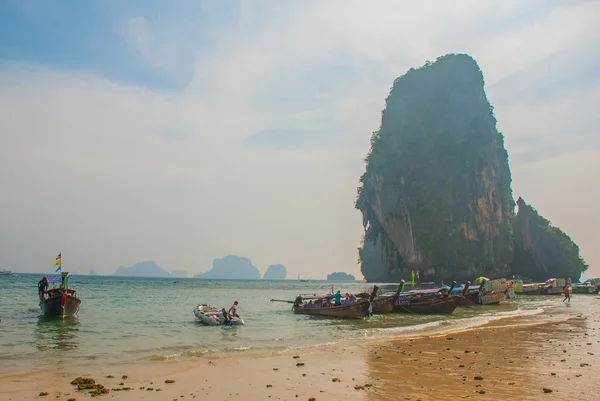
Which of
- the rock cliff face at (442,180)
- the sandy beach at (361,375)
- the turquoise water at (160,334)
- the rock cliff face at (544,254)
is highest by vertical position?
the rock cliff face at (442,180)

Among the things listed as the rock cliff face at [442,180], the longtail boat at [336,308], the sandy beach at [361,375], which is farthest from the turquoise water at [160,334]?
the rock cliff face at [442,180]

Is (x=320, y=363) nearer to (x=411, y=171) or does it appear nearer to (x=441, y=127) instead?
(x=411, y=171)

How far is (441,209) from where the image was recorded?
7212 centimetres

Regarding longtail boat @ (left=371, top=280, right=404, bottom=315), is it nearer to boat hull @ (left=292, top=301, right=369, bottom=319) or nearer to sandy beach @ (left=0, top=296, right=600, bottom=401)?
boat hull @ (left=292, top=301, right=369, bottom=319)

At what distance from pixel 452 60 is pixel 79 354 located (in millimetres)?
89350

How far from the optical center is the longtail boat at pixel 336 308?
73.3 feet

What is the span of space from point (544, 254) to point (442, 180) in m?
27.8

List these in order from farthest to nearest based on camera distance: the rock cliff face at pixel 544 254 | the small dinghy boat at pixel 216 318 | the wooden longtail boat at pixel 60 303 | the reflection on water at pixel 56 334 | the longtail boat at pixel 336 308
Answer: the rock cliff face at pixel 544 254, the longtail boat at pixel 336 308, the wooden longtail boat at pixel 60 303, the small dinghy boat at pixel 216 318, the reflection on water at pixel 56 334

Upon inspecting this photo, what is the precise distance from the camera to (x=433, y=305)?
25156 millimetres

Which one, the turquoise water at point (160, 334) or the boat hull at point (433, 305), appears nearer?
the turquoise water at point (160, 334)

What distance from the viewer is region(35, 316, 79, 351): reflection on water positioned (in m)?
13.8

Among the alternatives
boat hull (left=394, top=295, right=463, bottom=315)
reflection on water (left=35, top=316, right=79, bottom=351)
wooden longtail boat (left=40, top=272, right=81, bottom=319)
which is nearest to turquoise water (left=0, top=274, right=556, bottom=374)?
reflection on water (left=35, top=316, right=79, bottom=351)

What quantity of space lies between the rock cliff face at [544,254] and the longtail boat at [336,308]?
6928 centimetres

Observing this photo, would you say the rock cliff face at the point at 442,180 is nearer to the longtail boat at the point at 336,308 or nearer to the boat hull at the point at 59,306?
the longtail boat at the point at 336,308
